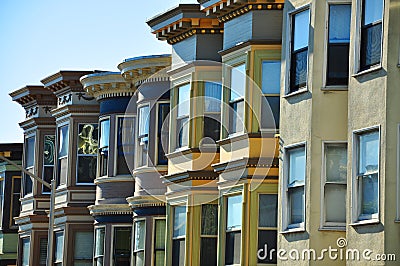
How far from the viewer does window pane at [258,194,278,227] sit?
29.3m

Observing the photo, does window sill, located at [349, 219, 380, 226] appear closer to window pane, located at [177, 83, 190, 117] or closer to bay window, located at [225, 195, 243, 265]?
bay window, located at [225, 195, 243, 265]

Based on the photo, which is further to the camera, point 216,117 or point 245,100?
point 216,117

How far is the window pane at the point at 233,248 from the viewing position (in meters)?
29.8

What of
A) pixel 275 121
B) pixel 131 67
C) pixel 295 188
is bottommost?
pixel 295 188

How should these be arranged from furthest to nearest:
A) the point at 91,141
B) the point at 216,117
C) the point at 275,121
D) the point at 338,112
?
the point at 91,141
the point at 216,117
the point at 275,121
the point at 338,112

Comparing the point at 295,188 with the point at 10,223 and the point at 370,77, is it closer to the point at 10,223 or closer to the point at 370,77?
the point at 370,77

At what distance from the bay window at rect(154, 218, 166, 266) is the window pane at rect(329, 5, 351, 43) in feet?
39.2

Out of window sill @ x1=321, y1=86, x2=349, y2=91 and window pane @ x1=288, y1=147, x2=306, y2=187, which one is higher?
window sill @ x1=321, y1=86, x2=349, y2=91

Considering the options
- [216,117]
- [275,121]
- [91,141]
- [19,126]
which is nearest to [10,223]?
Answer: [19,126]

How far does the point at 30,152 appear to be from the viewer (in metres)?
48.8

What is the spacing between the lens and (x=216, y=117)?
106ft

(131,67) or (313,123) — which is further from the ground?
(131,67)

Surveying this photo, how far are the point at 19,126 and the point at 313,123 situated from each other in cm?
2581

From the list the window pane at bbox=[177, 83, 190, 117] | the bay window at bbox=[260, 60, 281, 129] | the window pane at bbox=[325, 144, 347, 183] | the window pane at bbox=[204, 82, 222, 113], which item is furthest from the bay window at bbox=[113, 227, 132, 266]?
the window pane at bbox=[325, 144, 347, 183]
